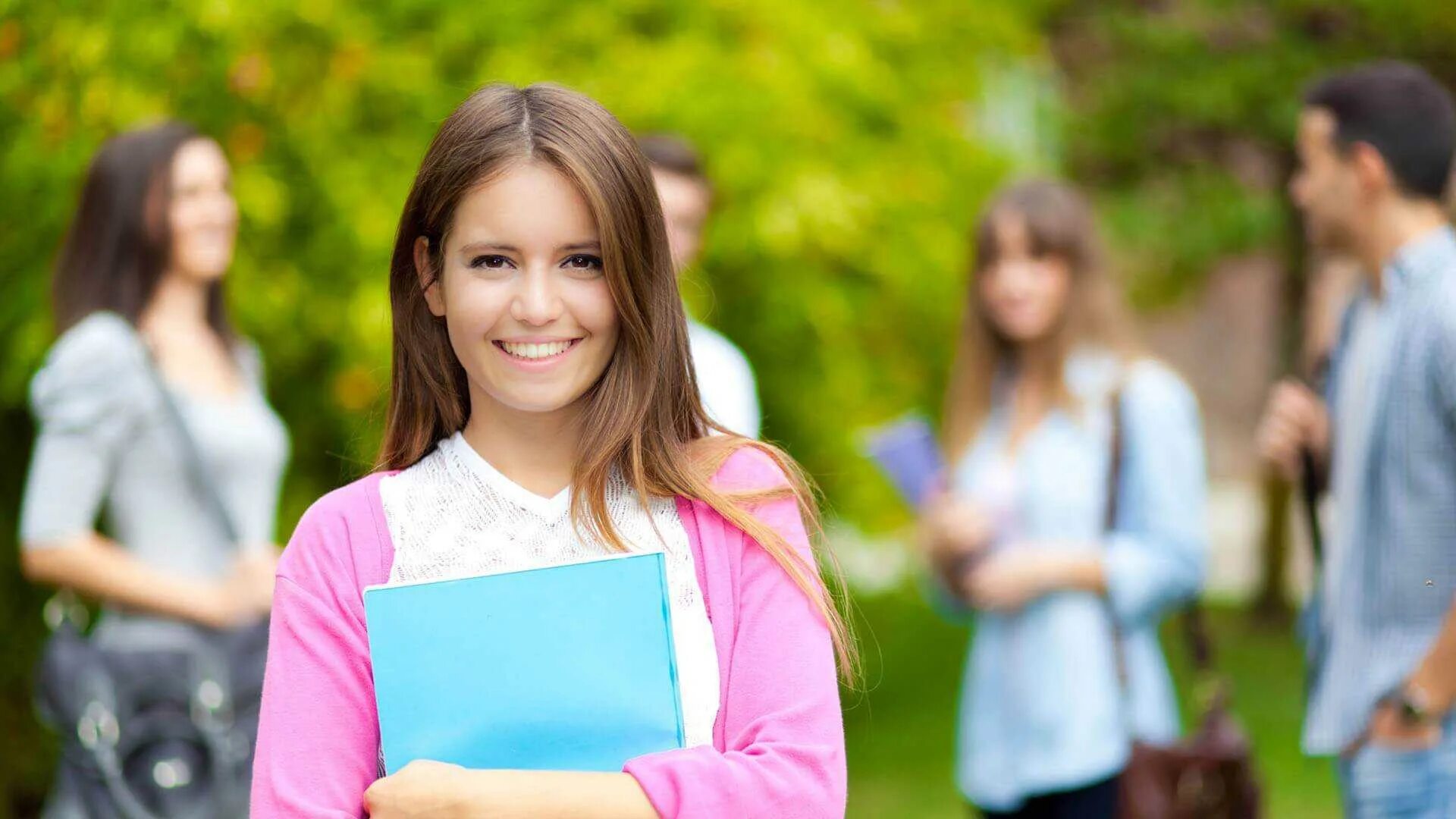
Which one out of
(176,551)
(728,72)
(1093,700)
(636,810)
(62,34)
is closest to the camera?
(636,810)

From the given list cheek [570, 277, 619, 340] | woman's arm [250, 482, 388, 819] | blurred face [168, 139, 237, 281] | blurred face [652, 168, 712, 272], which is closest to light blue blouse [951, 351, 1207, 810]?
blurred face [652, 168, 712, 272]

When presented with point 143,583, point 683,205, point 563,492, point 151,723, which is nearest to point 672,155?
point 683,205

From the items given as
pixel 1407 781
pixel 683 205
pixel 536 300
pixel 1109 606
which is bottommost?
pixel 1407 781

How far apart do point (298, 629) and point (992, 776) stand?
2322 millimetres

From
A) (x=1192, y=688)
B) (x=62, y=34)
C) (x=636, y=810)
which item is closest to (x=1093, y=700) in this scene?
(x=636, y=810)

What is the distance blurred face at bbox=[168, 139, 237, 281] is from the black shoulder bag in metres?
0.78

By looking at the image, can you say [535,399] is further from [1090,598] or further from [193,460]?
[1090,598]

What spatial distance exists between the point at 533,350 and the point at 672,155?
1.87m

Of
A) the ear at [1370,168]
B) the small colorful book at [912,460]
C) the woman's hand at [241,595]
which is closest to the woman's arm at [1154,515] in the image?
the small colorful book at [912,460]

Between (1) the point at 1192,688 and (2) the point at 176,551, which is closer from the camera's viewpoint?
(2) the point at 176,551

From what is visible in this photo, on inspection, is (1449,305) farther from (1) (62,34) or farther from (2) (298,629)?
(1) (62,34)

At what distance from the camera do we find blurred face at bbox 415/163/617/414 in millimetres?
1654

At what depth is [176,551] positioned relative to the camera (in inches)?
128

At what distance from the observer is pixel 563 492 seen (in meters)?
1.72
